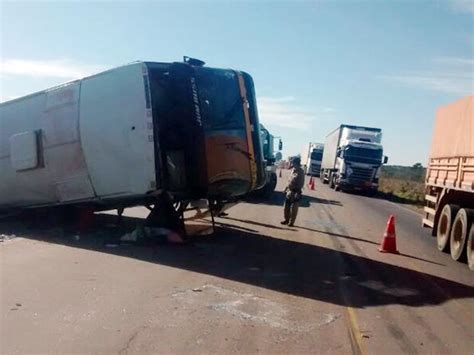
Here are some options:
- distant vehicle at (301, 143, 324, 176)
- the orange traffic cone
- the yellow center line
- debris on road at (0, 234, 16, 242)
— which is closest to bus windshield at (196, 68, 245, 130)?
the orange traffic cone

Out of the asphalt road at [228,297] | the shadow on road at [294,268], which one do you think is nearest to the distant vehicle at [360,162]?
the asphalt road at [228,297]

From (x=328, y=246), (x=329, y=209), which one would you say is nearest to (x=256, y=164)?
(x=328, y=246)

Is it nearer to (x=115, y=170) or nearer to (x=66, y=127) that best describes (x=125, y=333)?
(x=115, y=170)

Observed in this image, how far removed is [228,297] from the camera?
23.6 ft

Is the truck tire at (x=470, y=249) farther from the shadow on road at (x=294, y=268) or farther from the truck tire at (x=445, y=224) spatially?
the shadow on road at (x=294, y=268)

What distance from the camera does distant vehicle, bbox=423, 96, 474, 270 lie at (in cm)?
1095

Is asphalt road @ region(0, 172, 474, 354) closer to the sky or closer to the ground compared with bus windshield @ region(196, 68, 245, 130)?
closer to the ground

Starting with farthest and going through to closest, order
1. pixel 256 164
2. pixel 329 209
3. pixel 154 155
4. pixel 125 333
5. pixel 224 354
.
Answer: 1. pixel 329 209
2. pixel 256 164
3. pixel 154 155
4. pixel 125 333
5. pixel 224 354

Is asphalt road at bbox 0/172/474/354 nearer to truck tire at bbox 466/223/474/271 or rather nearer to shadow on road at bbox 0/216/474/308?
shadow on road at bbox 0/216/474/308

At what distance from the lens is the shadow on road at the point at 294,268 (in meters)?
7.77

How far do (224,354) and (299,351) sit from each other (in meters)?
0.68

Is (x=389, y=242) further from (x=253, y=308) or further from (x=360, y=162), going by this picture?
(x=360, y=162)

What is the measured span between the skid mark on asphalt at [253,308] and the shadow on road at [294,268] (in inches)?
26.6

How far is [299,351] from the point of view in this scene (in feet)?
17.3
